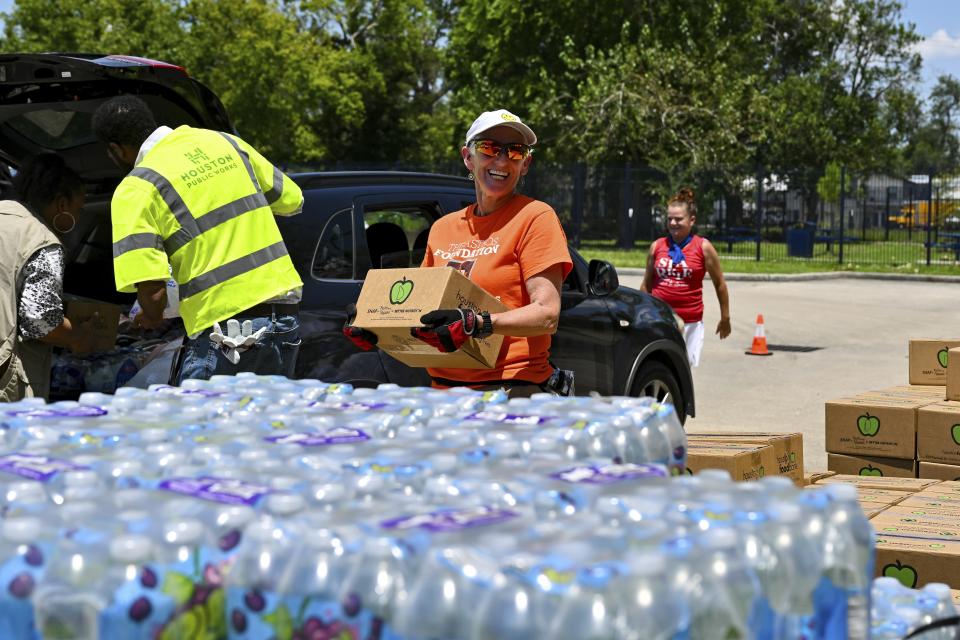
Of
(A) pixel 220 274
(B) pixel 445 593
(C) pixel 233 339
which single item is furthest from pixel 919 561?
(B) pixel 445 593

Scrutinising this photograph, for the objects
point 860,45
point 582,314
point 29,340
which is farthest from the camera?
point 860,45

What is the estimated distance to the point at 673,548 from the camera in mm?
1690

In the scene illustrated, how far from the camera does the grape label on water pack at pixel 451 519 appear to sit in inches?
70.1

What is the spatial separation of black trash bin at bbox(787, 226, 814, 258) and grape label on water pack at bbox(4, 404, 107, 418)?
33.7 metres

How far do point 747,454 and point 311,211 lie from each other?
94.9 inches

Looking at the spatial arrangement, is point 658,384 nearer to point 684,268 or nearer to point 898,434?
point 684,268

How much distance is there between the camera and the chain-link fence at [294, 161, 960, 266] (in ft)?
114

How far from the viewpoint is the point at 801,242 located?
116 ft

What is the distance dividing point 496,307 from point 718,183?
1375 inches

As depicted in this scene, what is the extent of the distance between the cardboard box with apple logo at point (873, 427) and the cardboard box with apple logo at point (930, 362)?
69 centimetres

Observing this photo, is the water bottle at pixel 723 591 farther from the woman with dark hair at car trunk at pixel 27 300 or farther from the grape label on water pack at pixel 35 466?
the woman with dark hair at car trunk at pixel 27 300

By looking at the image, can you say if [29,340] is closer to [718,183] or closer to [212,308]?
[212,308]

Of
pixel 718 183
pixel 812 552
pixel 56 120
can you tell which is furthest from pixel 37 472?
pixel 718 183

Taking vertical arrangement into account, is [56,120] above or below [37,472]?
above
